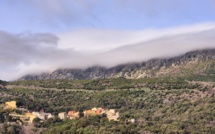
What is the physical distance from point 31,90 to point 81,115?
60.5m

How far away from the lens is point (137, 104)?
166m

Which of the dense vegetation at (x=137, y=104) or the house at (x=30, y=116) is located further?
the house at (x=30, y=116)

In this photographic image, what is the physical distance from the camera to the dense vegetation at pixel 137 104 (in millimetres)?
111562

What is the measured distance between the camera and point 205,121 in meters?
123

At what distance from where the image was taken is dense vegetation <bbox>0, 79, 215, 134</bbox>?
111562 millimetres

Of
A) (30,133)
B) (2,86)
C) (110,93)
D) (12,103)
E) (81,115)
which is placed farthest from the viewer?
(2,86)

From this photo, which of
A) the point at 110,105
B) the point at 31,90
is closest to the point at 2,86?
the point at 31,90

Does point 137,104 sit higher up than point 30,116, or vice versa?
point 30,116

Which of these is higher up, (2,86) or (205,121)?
(2,86)

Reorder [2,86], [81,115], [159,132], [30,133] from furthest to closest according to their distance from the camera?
[2,86] → [81,115] → [30,133] → [159,132]

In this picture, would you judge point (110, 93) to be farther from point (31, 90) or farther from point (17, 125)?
point (17, 125)

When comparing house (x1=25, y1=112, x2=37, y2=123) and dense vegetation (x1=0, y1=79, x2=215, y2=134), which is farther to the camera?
house (x1=25, y1=112, x2=37, y2=123)

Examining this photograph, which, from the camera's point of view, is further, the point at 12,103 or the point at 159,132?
the point at 12,103

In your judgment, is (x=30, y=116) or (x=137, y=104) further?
(x=137, y=104)
